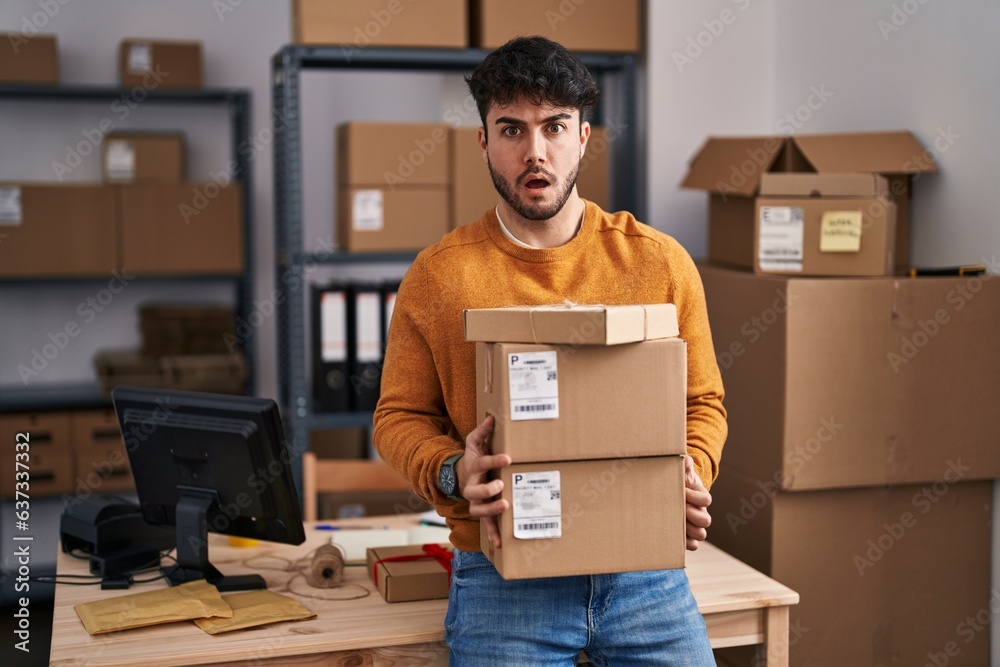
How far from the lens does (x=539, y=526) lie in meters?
1.41

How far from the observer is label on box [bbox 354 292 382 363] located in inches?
120

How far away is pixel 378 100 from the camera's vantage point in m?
4.45

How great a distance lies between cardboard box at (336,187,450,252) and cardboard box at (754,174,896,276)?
41.0 inches

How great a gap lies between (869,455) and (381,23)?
169cm

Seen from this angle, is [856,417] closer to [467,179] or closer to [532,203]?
[532,203]

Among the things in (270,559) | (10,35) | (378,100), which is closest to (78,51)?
(10,35)

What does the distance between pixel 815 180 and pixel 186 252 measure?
103 inches

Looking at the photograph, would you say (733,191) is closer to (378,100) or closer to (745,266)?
(745,266)

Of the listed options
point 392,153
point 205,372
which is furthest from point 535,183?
point 205,372

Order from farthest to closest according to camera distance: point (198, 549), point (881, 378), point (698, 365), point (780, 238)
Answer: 1. point (780, 238)
2. point (881, 378)
3. point (198, 549)
4. point (698, 365)

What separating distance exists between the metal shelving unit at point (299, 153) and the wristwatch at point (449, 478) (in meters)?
1.38

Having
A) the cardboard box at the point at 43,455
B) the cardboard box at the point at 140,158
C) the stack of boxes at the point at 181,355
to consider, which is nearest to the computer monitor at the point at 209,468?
the stack of boxes at the point at 181,355

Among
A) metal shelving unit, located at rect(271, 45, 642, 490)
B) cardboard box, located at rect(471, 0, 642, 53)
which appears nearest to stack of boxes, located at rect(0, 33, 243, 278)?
metal shelving unit, located at rect(271, 45, 642, 490)

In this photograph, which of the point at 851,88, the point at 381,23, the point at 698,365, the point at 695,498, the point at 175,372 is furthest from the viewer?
the point at 175,372
